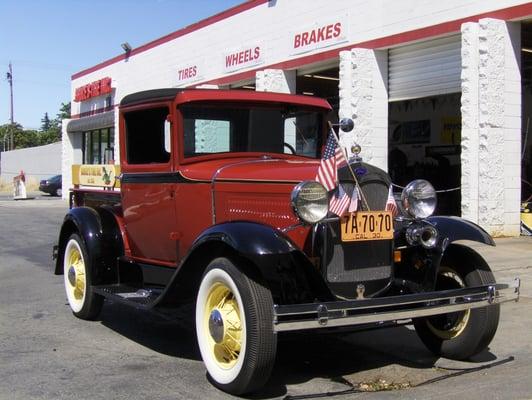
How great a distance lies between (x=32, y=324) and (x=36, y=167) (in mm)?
49048

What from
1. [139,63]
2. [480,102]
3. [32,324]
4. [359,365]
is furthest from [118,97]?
[359,365]

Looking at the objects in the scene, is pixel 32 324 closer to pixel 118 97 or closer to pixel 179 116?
pixel 179 116

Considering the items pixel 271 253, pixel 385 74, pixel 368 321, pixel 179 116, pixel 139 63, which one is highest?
pixel 139 63

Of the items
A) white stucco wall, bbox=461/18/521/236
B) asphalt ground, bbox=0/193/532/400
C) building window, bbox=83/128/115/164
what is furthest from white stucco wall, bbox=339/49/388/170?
building window, bbox=83/128/115/164

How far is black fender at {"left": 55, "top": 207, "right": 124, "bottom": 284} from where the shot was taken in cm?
608

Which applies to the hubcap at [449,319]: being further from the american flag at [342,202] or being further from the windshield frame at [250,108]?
the windshield frame at [250,108]

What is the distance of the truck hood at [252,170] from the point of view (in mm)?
4629

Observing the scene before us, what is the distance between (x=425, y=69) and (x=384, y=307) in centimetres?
1120

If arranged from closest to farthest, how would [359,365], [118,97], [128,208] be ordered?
[359,365] < [128,208] < [118,97]

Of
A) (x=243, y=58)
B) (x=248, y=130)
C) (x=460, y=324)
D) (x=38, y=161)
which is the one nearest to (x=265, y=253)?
(x=248, y=130)

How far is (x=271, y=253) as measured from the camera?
4043mm

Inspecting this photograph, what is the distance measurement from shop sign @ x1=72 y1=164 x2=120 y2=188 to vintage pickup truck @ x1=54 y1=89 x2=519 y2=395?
36 centimetres

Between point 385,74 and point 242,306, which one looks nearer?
point 242,306

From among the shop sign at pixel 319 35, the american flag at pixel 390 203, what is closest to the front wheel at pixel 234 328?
the american flag at pixel 390 203
